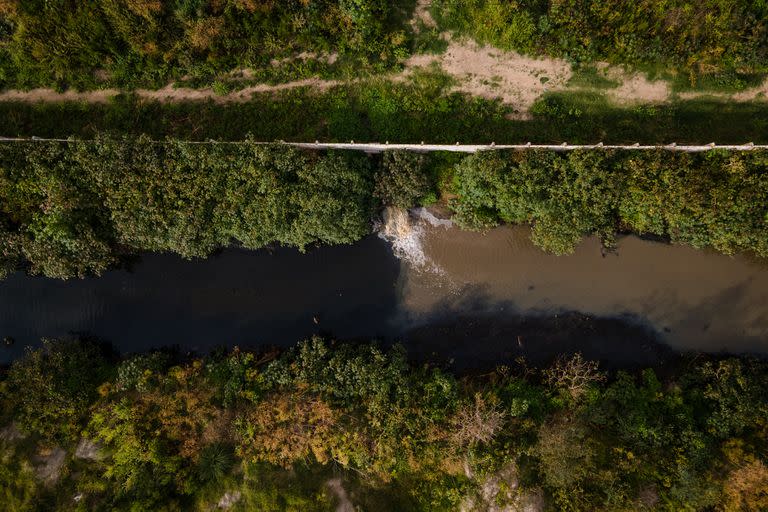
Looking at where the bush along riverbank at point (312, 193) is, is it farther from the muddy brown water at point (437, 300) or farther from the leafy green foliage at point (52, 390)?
the leafy green foliage at point (52, 390)

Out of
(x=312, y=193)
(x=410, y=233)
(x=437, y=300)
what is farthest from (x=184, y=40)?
(x=437, y=300)

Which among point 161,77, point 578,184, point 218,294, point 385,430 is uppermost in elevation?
point 161,77

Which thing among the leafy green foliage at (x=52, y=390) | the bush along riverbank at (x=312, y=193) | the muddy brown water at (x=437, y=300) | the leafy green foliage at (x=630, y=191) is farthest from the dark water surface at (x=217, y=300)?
the leafy green foliage at (x=630, y=191)

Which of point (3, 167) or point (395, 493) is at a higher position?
point (3, 167)

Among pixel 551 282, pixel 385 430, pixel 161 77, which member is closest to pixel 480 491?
pixel 385 430

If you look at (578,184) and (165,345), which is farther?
(165,345)

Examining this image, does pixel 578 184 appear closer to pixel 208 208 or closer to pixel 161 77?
pixel 208 208
